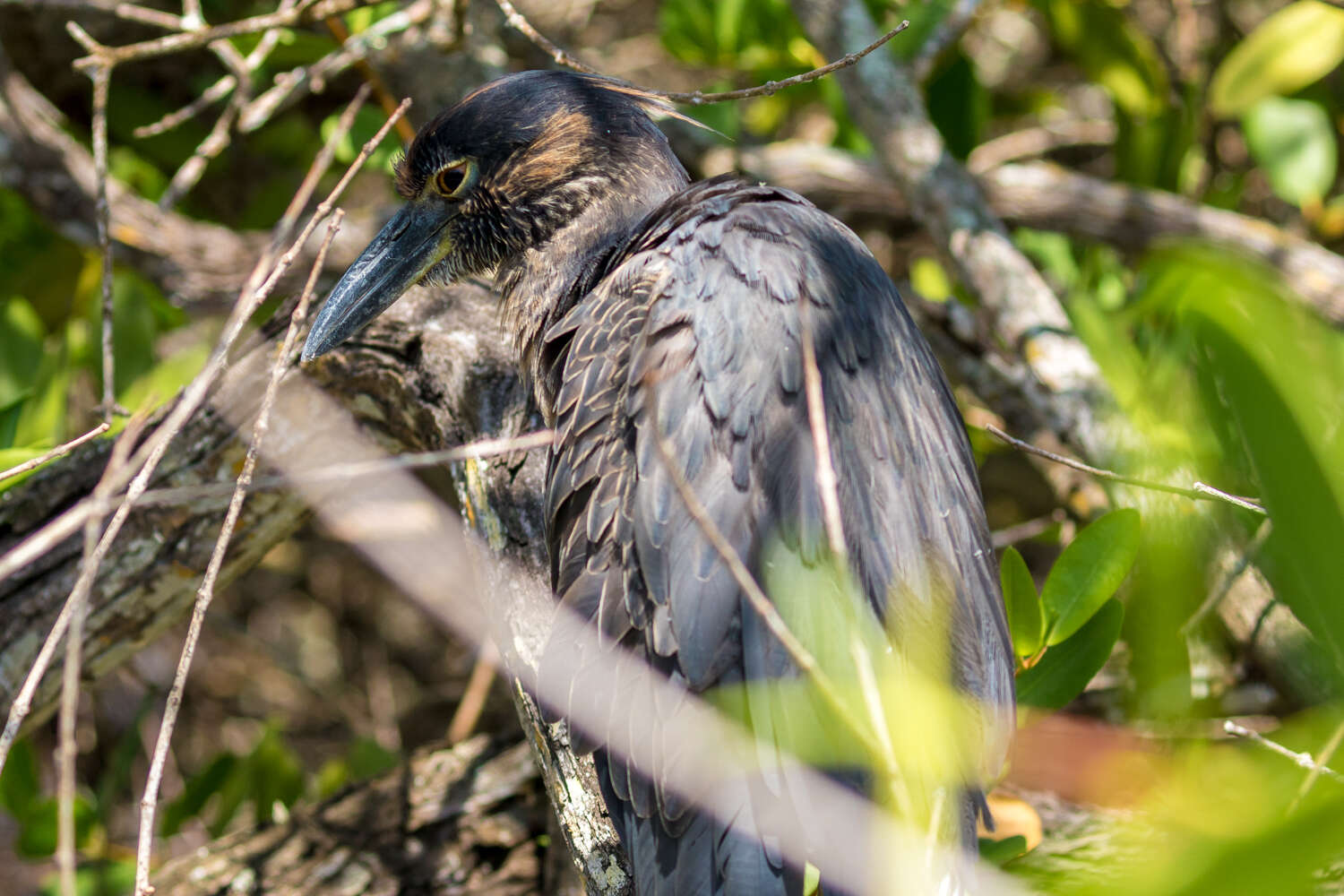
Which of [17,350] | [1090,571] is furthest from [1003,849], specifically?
[17,350]

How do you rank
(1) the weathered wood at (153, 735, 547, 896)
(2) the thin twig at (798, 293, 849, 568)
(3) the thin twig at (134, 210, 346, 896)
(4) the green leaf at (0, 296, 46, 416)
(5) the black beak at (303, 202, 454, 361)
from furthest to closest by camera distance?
1. (4) the green leaf at (0, 296, 46, 416)
2. (1) the weathered wood at (153, 735, 547, 896)
3. (5) the black beak at (303, 202, 454, 361)
4. (3) the thin twig at (134, 210, 346, 896)
5. (2) the thin twig at (798, 293, 849, 568)

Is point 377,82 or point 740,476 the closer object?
point 740,476

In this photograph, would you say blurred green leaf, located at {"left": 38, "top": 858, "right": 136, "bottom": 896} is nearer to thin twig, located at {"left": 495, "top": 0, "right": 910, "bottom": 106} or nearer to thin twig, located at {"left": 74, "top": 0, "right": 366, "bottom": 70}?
thin twig, located at {"left": 74, "top": 0, "right": 366, "bottom": 70}

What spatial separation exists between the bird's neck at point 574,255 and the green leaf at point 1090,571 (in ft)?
2.50

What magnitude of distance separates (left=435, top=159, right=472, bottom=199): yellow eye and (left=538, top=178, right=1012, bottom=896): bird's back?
0.39 metres

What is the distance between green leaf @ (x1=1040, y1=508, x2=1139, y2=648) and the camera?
51.9 inches

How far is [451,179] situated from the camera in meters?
1.67

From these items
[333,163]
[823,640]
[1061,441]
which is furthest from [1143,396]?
[333,163]

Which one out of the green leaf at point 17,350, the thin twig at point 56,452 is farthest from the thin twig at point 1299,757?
the green leaf at point 17,350

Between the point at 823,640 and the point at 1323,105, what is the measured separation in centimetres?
224

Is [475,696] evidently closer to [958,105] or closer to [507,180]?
[507,180]

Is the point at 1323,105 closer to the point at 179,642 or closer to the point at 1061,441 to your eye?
the point at 1061,441

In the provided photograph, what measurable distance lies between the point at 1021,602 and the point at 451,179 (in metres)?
1.05

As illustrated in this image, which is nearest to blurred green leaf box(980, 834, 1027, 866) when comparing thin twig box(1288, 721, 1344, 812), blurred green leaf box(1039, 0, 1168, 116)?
thin twig box(1288, 721, 1344, 812)
